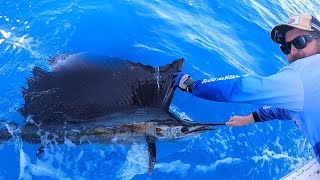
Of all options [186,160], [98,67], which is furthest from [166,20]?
[186,160]

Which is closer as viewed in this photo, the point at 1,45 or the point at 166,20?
the point at 1,45

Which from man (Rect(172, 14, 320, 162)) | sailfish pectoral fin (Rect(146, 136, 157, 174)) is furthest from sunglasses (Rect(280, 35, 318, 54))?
sailfish pectoral fin (Rect(146, 136, 157, 174))

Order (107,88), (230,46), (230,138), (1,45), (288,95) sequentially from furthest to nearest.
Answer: (230,46), (1,45), (230,138), (107,88), (288,95)

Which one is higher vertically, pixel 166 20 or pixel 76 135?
pixel 166 20

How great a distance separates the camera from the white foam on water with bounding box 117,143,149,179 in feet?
13.5

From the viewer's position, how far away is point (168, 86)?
3873mm

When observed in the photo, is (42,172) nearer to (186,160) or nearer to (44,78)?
(44,78)

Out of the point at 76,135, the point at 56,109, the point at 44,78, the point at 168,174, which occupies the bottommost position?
the point at 168,174

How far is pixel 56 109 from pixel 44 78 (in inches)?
16.9

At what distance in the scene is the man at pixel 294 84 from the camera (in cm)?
280

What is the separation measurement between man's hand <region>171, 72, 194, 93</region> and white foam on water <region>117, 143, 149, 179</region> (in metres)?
0.93

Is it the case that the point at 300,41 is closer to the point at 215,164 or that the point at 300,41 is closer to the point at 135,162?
the point at 215,164

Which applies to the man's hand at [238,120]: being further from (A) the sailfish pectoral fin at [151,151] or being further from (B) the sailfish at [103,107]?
(A) the sailfish pectoral fin at [151,151]

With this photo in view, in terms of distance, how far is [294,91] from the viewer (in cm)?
280
